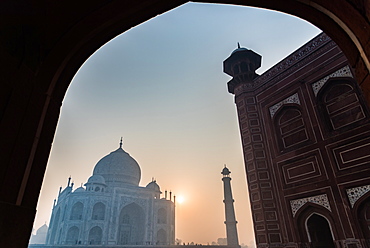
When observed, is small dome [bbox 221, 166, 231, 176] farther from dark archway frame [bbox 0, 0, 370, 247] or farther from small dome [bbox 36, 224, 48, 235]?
small dome [bbox 36, 224, 48, 235]

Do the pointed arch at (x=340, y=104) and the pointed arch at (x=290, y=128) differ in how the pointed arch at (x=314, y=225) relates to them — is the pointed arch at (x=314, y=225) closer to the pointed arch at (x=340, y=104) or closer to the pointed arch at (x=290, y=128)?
the pointed arch at (x=290, y=128)

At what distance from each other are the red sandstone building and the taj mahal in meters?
24.0

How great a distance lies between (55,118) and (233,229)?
28555mm

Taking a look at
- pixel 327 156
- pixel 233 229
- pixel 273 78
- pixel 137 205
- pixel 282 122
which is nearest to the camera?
pixel 327 156

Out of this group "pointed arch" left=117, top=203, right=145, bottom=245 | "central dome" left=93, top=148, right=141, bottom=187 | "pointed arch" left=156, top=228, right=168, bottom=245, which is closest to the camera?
"pointed arch" left=117, top=203, right=145, bottom=245

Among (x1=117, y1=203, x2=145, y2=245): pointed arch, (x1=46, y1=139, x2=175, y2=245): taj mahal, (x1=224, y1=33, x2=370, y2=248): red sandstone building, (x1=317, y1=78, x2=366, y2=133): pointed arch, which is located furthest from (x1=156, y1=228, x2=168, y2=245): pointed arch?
(x1=317, y1=78, x2=366, y2=133): pointed arch

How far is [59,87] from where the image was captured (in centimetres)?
192

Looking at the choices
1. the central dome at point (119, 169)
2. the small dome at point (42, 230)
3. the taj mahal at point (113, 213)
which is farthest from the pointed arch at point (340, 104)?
the small dome at point (42, 230)

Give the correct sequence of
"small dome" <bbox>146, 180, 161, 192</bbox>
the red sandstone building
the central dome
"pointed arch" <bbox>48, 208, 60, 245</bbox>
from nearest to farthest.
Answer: the red sandstone building
"pointed arch" <bbox>48, 208, 60, 245</bbox>
the central dome
"small dome" <bbox>146, 180, 161, 192</bbox>

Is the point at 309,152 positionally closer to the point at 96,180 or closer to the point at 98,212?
the point at 98,212

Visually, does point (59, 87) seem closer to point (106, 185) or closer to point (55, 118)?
point (55, 118)

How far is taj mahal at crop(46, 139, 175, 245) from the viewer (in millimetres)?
27016

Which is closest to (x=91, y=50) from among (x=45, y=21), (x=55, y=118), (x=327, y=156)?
(x=45, y=21)

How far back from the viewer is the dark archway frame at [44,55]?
1446 mm
